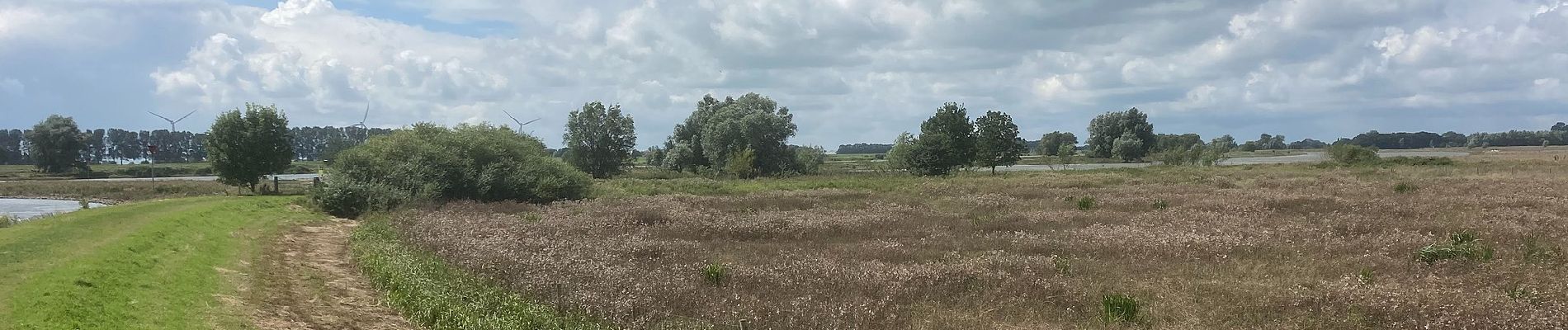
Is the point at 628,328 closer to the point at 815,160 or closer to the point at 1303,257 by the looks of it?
the point at 1303,257

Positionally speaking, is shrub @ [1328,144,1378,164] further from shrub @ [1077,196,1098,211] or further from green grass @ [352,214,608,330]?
green grass @ [352,214,608,330]

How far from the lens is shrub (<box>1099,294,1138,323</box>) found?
1013cm

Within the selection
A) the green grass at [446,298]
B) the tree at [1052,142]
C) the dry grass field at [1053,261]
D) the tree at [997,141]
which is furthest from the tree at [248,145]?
the tree at [1052,142]

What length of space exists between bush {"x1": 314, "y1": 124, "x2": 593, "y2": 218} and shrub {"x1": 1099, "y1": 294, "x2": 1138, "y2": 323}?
99.5 ft

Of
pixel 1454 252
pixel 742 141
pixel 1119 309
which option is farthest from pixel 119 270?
pixel 742 141

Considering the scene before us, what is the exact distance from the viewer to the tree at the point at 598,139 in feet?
302

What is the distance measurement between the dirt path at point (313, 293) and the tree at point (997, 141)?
5943 cm

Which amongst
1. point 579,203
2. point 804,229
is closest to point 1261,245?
point 804,229

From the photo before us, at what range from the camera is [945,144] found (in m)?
71.6

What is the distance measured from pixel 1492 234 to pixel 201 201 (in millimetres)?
38700

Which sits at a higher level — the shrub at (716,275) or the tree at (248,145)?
the tree at (248,145)

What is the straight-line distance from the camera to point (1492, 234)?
1652cm

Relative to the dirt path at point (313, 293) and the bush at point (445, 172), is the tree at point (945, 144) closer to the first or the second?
the bush at point (445, 172)

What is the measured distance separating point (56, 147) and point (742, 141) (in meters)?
94.0
